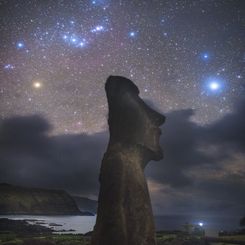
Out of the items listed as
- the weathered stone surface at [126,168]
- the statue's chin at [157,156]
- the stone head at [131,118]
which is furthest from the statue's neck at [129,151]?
the statue's chin at [157,156]

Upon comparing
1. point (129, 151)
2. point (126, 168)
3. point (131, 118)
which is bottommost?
point (126, 168)

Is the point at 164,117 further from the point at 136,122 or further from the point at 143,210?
the point at 143,210

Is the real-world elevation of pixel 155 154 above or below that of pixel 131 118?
below

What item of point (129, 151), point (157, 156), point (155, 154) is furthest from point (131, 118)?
point (157, 156)

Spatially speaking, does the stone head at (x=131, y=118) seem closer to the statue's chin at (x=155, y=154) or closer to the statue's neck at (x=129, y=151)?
the statue's chin at (x=155, y=154)

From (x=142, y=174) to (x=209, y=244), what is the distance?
15.6 metres

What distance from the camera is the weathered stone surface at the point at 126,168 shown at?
15305mm

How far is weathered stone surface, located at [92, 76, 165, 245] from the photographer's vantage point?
15.3 metres

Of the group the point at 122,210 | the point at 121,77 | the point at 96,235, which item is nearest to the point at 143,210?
the point at 122,210

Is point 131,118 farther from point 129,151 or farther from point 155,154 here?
point 155,154

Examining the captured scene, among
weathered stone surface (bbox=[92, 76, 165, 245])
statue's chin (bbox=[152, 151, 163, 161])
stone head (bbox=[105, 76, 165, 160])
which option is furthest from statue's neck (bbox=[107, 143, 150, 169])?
statue's chin (bbox=[152, 151, 163, 161])

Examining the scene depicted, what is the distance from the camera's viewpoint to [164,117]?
61.4 ft

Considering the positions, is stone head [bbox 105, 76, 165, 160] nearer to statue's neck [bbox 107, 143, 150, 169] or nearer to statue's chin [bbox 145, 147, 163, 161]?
statue's chin [bbox 145, 147, 163, 161]

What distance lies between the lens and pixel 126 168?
630 inches
